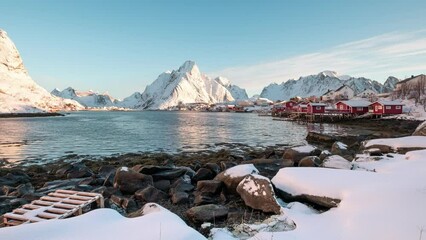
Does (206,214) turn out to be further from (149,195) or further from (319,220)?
(149,195)

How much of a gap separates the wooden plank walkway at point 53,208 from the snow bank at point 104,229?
4.40ft

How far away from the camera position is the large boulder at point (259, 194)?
773 centimetres

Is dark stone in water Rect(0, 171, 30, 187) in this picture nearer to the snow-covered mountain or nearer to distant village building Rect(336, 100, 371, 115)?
distant village building Rect(336, 100, 371, 115)

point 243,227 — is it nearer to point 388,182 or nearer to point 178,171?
point 388,182

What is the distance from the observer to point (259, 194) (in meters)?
8.12

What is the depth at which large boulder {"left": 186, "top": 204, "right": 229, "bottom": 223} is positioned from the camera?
7.71m

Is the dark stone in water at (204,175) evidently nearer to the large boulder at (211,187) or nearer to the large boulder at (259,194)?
the large boulder at (211,187)

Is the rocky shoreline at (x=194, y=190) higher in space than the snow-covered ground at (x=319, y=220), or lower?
lower

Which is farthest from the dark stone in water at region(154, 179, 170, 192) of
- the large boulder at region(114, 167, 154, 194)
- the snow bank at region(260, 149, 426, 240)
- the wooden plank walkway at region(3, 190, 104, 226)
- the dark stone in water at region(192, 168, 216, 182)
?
the snow bank at region(260, 149, 426, 240)

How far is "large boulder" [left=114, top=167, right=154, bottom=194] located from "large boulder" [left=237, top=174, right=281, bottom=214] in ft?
13.6

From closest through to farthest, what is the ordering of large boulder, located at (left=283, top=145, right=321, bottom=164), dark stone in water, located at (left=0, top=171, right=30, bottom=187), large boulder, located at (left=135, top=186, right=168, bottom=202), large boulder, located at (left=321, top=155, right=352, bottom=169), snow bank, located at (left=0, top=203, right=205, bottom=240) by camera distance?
1. snow bank, located at (left=0, top=203, right=205, bottom=240)
2. large boulder, located at (left=135, top=186, right=168, bottom=202)
3. large boulder, located at (left=321, top=155, right=352, bottom=169)
4. dark stone in water, located at (left=0, top=171, right=30, bottom=187)
5. large boulder, located at (left=283, top=145, right=321, bottom=164)

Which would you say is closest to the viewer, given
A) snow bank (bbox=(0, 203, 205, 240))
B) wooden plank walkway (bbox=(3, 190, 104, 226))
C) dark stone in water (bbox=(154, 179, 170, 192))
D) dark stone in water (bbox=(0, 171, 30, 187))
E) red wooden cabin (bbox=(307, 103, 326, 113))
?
snow bank (bbox=(0, 203, 205, 240))

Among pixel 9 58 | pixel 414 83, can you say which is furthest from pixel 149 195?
pixel 9 58

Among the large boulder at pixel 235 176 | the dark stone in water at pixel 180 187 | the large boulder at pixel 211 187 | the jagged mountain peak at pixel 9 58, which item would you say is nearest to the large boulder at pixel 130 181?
the dark stone in water at pixel 180 187
